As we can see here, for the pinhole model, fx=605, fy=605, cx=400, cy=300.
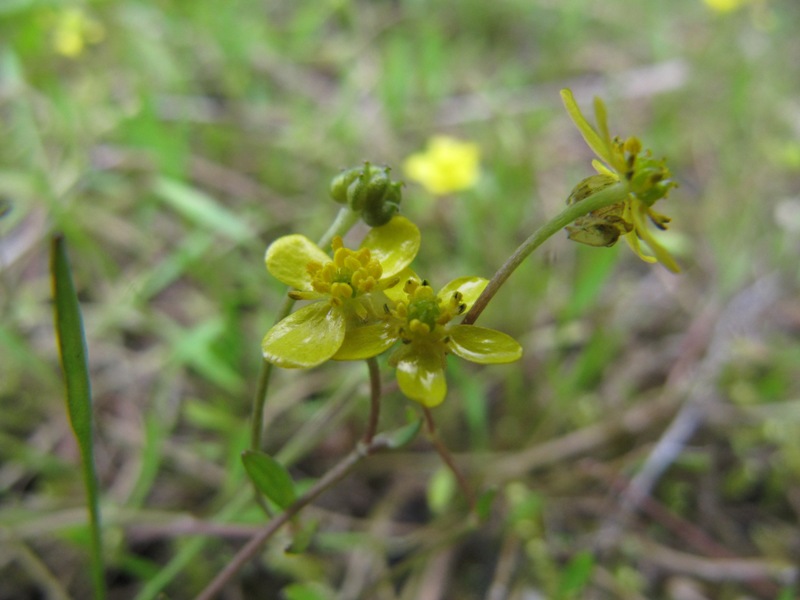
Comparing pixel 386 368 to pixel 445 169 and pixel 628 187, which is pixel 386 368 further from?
pixel 445 169

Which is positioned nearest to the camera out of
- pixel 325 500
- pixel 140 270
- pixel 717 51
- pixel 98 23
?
pixel 325 500

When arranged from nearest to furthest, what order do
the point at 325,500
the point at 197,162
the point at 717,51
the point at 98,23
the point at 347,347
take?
the point at 347,347
the point at 325,500
the point at 197,162
the point at 98,23
the point at 717,51

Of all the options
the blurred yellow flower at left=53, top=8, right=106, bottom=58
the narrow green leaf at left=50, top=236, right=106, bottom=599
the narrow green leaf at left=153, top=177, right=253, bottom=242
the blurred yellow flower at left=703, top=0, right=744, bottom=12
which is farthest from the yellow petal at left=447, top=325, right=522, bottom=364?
the blurred yellow flower at left=703, top=0, right=744, bottom=12

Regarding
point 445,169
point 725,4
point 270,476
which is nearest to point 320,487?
point 270,476

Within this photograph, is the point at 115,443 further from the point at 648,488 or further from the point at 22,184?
the point at 648,488

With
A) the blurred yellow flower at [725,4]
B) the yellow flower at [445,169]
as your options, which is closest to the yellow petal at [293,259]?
the yellow flower at [445,169]

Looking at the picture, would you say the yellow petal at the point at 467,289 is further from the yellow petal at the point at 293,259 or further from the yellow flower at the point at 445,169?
the yellow flower at the point at 445,169

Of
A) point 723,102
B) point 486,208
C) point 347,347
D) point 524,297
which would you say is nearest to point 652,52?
point 723,102

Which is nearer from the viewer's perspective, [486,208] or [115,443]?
[115,443]
